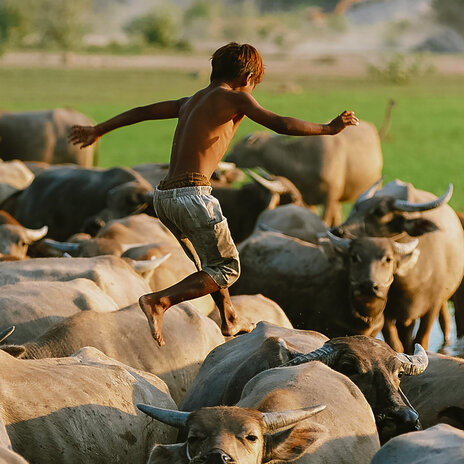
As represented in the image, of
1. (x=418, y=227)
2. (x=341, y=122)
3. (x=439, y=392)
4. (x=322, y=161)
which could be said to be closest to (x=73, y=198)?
(x=418, y=227)

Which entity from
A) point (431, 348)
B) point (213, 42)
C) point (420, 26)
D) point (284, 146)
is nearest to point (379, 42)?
point (420, 26)

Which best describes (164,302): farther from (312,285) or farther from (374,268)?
(312,285)

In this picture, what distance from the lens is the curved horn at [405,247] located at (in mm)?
10461

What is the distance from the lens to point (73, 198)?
15.1 meters

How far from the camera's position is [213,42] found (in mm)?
131625

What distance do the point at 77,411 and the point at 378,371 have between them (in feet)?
5.11

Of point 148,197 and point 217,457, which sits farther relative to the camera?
point 148,197

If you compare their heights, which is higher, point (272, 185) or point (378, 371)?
point (378, 371)

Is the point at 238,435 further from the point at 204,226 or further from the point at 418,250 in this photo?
the point at 418,250

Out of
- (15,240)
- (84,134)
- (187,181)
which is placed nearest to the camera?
(187,181)

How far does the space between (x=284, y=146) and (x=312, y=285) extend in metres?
Result: 10.3

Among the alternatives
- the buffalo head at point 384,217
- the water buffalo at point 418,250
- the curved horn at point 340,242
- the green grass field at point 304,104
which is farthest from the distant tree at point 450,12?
the curved horn at point 340,242

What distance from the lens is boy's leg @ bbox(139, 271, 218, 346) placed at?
6809mm

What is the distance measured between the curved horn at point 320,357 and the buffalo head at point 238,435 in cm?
102
